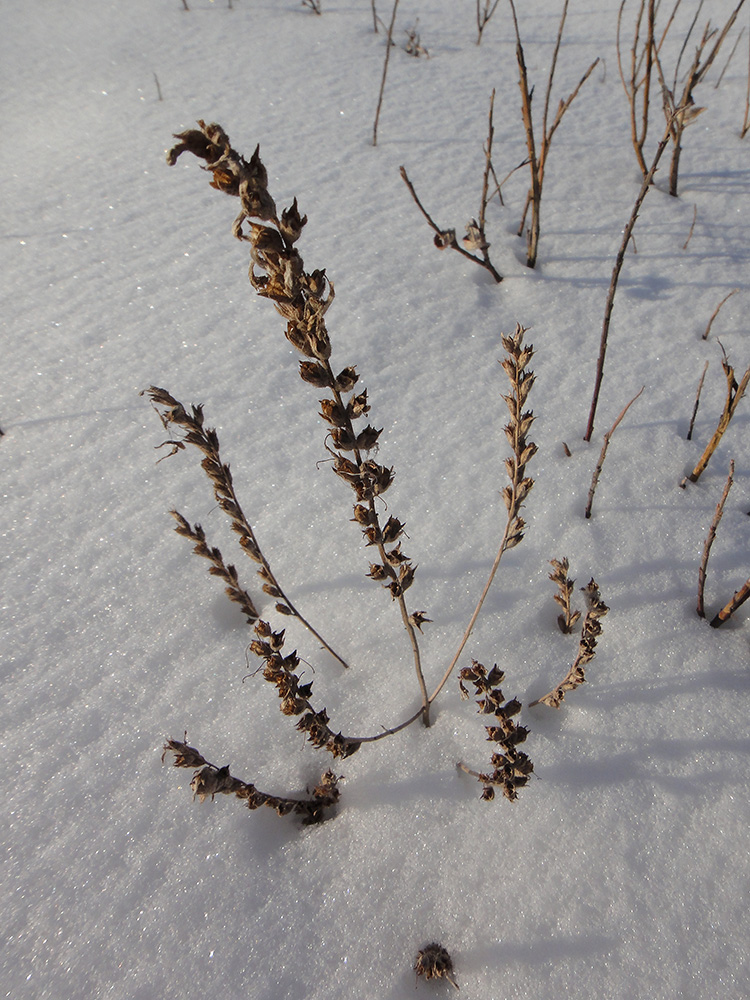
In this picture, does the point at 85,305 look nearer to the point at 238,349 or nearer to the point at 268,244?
the point at 238,349

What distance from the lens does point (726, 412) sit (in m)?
1.07

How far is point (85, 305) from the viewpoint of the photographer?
1.72 m

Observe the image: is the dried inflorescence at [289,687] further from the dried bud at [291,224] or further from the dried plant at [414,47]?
the dried plant at [414,47]

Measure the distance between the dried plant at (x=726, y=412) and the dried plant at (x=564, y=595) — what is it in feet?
1.36

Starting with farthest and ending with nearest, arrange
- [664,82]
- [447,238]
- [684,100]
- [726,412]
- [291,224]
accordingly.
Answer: [664,82], [447,238], [684,100], [726,412], [291,224]

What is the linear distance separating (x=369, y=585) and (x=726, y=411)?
2.45 ft

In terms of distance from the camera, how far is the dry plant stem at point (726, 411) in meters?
1.02

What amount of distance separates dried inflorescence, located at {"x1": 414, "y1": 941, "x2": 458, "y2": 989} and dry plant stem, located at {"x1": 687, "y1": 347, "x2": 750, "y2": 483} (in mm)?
975

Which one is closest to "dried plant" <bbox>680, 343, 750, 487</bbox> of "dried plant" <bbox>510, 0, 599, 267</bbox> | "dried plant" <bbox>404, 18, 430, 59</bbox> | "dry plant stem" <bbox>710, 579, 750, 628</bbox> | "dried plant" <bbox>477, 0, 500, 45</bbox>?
"dry plant stem" <bbox>710, 579, 750, 628</bbox>

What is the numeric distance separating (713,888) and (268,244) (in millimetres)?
1037

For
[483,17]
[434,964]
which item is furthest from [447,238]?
[483,17]

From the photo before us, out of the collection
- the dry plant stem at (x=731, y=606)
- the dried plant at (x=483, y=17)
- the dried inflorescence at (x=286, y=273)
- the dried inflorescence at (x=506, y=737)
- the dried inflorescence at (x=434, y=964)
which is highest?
the dried plant at (x=483, y=17)

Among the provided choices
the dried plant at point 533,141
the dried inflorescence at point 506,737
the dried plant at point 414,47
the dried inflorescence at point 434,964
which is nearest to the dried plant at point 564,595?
the dried inflorescence at point 506,737

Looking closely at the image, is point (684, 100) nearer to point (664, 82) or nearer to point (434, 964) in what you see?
point (664, 82)
